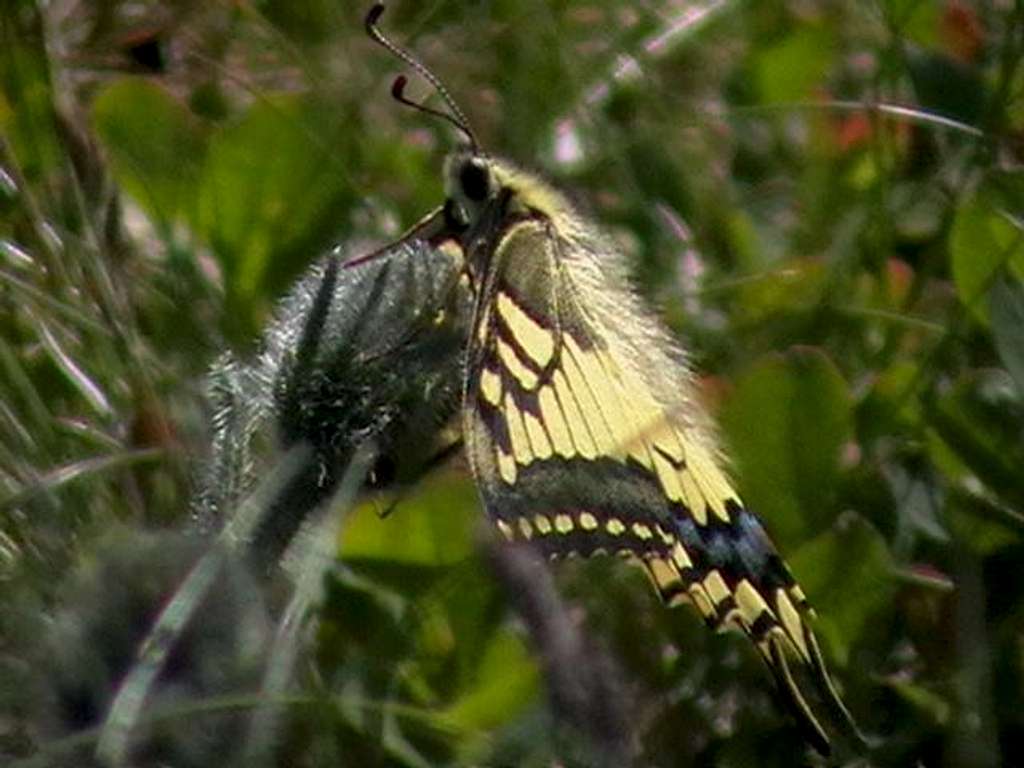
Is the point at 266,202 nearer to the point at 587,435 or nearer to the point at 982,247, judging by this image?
the point at 587,435

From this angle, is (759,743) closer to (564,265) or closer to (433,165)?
(564,265)

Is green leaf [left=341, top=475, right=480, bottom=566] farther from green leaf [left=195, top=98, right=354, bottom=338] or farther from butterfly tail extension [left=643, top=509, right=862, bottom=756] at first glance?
green leaf [left=195, top=98, right=354, bottom=338]

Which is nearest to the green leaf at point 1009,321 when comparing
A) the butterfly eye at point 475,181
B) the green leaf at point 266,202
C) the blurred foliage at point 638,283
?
the blurred foliage at point 638,283

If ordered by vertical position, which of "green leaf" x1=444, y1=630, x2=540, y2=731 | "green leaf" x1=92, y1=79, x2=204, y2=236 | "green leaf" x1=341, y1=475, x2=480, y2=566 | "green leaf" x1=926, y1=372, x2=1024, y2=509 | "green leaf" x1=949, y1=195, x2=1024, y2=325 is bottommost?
"green leaf" x1=926, y1=372, x2=1024, y2=509

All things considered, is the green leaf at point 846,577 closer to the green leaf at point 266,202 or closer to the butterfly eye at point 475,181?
the butterfly eye at point 475,181

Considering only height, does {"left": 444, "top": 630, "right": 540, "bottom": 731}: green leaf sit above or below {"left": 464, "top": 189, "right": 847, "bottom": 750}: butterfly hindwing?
below

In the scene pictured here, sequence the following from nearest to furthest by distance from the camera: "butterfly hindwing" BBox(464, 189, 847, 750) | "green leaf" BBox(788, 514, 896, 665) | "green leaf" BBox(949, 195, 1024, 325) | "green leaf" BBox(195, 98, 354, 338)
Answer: "butterfly hindwing" BBox(464, 189, 847, 750), "green leaf" BBox(788, 514, 896, 665), "green leaf" BBox(949, 195, 1024, 325), "green leaf" BBox(195, 98, 354, 338)

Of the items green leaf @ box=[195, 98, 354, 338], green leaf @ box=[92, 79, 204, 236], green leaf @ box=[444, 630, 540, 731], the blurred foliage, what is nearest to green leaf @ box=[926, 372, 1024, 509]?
the blurred foliage

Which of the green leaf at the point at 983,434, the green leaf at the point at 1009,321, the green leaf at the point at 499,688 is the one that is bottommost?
the green leaf at the point at 983,434
